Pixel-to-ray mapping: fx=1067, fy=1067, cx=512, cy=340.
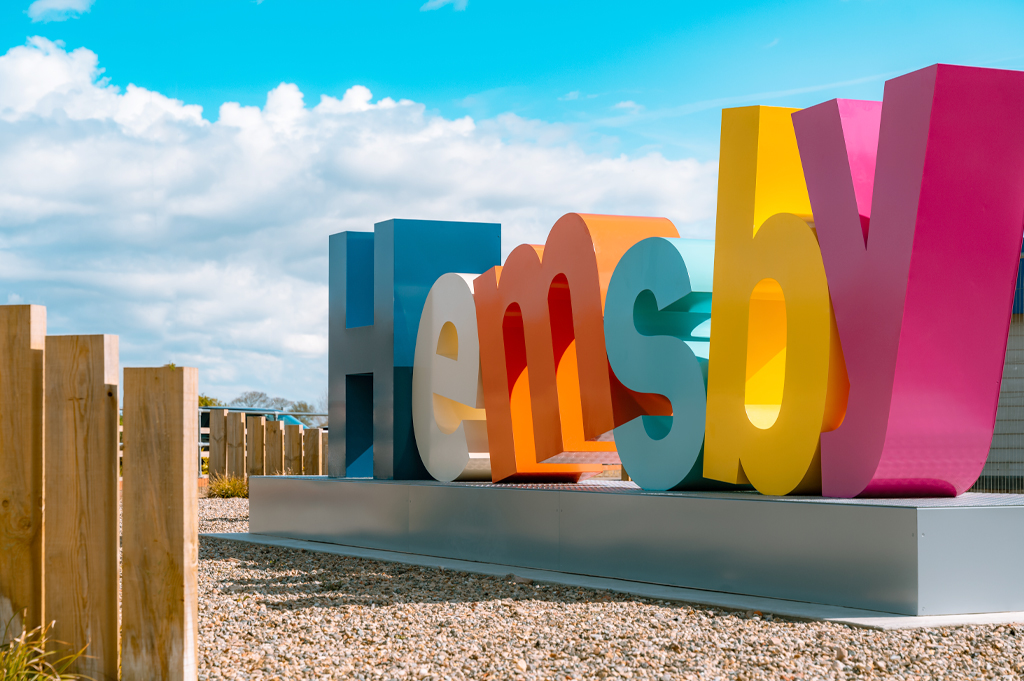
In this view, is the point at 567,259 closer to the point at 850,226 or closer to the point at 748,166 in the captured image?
the point at 748,166

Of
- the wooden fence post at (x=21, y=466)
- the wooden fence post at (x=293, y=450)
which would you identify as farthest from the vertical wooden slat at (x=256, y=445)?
the wooden fence post at (x=21, y=466)

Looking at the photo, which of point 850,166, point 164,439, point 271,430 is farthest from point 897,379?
point 271,430

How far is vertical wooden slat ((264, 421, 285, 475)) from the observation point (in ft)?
73.0

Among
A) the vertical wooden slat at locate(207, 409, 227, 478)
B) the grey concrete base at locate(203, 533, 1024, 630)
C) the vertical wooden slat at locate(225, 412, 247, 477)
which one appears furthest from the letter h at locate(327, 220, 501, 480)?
the vertical wooden slat at locate(207, 409, 227, 478)

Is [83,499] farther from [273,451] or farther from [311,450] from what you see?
[273,451]

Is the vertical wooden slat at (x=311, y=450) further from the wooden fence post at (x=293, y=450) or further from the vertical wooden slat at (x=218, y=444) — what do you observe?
the vertical wooden slat at (x=218, y=444)

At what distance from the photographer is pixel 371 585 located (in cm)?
891

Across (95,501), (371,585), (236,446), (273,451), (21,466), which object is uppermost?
(21,466)

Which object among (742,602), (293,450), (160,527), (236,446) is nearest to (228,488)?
(236,446)

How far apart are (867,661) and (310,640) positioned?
3189mm

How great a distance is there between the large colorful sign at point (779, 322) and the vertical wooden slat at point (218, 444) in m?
11.4

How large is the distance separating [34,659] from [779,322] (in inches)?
248

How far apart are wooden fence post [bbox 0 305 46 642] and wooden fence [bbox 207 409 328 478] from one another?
1744cm

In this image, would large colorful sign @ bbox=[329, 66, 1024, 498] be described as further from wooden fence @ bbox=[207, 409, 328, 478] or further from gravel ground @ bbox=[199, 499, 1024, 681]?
wooden fence @ bbox=[207, 409, 328, 478]
